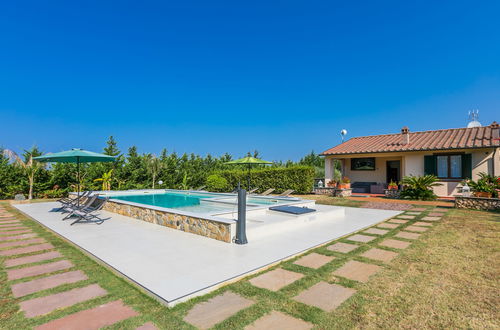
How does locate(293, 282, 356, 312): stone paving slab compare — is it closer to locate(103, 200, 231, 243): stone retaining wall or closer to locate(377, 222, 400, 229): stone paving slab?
locate(103, 200, 231, 243): stone retaining wall

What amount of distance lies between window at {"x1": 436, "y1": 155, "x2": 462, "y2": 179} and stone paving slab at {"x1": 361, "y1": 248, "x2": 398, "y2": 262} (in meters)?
13.9

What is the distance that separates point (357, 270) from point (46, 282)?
5131 millimetres

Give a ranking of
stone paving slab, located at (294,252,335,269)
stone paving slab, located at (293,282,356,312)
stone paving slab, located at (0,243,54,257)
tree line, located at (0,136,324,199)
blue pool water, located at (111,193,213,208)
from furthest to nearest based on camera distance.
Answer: tree line, located at (0,136,324,199)
blue pool water, located at (111,193,213,208)
stone paving slab, located at (0,243,54,257)
stone paving slab, located at (294,252,335,269)
stone paving slab, located at (293,282,356,312)

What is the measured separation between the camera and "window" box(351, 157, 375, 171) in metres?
20.1

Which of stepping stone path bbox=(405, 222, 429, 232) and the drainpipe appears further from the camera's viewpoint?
stepping stone path bbox=(405, 222, 429, 232)

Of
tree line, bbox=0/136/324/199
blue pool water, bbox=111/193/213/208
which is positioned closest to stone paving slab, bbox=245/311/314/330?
blue pool water, bbox=111/193/213/208

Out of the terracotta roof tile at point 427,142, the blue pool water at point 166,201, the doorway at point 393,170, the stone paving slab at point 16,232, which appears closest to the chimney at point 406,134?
the terracotta roof tile at point 427,142

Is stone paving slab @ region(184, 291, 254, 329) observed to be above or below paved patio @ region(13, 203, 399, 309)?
below

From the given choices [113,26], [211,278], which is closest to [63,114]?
[113,26]

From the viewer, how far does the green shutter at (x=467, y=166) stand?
14.9 m

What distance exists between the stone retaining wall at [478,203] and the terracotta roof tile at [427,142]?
4948mm

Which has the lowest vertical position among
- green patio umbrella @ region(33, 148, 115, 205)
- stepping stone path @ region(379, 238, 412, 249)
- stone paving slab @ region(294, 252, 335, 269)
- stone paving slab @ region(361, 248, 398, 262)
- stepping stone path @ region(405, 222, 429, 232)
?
stone paving slab @ region(294, 252, 335, 269)

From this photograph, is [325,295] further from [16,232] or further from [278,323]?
[16,232]

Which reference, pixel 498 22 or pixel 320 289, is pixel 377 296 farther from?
pixel 498 22
